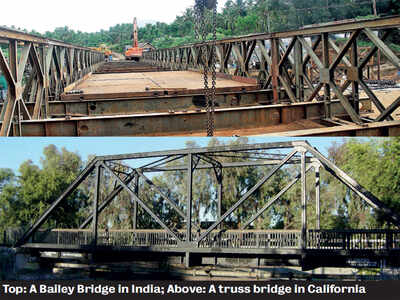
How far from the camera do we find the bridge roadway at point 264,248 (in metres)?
10.8

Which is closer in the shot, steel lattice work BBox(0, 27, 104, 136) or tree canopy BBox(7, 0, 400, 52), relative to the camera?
steel lattice work BBox(0, 27, 104, 136)

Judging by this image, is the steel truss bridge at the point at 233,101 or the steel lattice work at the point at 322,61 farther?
→ the steel truss bridge at the point at 233,101

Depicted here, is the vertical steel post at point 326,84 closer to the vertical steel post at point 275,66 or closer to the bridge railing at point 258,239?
the vertical steel post at point 275,66

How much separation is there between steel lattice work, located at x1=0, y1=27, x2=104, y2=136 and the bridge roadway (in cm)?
449

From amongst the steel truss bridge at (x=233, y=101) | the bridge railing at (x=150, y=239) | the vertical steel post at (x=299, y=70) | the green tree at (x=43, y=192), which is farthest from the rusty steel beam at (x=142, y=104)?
the green tree at (x=43, y=192)

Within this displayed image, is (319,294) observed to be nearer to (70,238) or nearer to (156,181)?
(70,238)

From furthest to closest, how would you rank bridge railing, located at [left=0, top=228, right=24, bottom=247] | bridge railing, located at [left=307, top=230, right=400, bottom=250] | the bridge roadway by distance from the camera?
Answer: bridge railing, located at [left=0, top=228, right=24, bottom=247]
the bridge roadway
bridge railing, located at [left=307, top=230, right=400, bottom=250]

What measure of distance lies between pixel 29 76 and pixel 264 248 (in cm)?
818

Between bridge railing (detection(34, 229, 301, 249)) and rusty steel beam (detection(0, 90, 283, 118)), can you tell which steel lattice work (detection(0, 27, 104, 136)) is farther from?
bridge railing (detection(34, 229, 301, 249))

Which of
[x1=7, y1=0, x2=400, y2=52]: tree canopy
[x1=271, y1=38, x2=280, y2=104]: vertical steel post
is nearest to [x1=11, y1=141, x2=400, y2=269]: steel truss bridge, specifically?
[x1=271, y1=38, x2=280, y2=104]: vertical steel post

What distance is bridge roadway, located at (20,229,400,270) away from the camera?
35.5 feet

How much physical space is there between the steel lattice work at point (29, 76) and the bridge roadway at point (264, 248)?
4.49 meters

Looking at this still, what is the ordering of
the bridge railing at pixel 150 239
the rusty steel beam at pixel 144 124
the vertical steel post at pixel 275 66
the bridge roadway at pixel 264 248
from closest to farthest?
the rusty steel beam at pixel 144 124 < the bridge roadway at pixel 264 248 < the bridge railing at pixel 150 239 < the vertical steel post at pixel 275 66

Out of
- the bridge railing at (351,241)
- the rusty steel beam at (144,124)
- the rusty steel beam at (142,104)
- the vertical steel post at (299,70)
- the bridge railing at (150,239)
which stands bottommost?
the bridge railing at (150,239)
